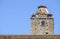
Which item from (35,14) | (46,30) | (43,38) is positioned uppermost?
(35,14)

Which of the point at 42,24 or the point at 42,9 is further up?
the point at 42,9

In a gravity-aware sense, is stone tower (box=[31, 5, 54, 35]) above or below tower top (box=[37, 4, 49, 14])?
below

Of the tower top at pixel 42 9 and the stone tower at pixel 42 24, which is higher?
the tower top at pixel 42 9

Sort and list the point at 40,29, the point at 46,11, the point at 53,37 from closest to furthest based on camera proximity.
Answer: the point at 53,37 < the point at 40,29 < the point at 46,11

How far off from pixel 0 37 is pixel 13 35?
0.67m

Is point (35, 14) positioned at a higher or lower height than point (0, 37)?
higher

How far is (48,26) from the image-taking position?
52.0 m

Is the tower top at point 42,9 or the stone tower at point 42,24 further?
the tower top at point 42,9

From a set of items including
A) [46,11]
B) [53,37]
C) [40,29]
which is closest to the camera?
[53,37]

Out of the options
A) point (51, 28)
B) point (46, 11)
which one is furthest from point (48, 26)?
point (46, 11)

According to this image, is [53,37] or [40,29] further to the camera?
[40,29]

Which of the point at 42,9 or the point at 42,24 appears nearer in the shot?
the point at 42,24

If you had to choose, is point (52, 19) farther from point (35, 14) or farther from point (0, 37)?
point (0, 37)

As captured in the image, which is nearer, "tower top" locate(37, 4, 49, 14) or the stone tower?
the stone tower
